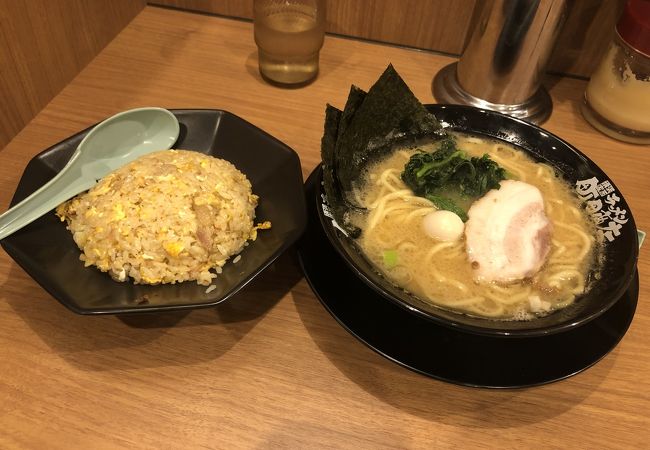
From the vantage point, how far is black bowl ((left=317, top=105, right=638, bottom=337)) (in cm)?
88

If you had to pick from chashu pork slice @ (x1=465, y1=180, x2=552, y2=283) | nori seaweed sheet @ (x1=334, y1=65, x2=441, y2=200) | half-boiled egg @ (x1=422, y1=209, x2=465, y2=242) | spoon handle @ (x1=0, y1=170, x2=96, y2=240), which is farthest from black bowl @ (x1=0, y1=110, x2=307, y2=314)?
chashu pork slice @ (x1=465, y1=180, x2=552, y2=283)

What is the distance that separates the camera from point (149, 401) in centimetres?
96

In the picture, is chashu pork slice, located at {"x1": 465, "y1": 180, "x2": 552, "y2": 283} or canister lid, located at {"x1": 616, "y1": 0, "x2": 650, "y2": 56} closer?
chashu pork slice, located at {"x1": 465, "y1": 180, "x2": 552, "y2": 283}

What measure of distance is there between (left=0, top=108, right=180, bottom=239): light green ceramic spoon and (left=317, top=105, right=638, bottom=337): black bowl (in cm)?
49

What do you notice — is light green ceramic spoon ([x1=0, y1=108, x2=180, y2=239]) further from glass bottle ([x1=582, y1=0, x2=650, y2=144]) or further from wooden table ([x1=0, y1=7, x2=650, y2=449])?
glass bottle ([x1=582, y1=0, x2=650, y2=144])

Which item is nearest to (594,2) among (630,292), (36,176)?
(630,292)

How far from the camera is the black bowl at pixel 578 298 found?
0.88 meters

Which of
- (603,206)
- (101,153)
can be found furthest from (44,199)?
(603,206)

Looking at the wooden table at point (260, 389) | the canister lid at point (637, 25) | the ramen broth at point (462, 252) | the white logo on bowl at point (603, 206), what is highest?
the canister lid at point (637, 25)

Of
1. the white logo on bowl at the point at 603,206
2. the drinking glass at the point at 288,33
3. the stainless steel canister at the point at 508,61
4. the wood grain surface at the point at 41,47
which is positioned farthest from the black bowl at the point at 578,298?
the wood grain surface at the point at 41,47

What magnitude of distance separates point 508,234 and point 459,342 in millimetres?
282

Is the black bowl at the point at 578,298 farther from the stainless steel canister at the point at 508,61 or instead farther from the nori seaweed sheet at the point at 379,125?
the stainless steel canister at the point at 508,61

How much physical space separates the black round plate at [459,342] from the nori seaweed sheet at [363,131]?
11 centimetres

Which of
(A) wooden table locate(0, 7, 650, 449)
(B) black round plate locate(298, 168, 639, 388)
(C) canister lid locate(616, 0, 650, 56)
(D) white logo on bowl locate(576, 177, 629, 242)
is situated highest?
(C) canister lid locate(616, 0, 650, 56)
